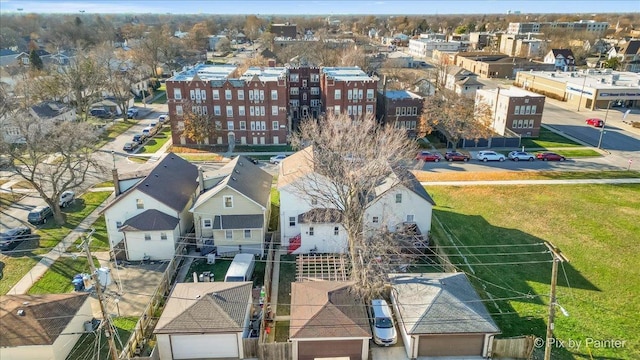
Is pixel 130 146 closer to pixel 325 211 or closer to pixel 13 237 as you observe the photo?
pixel 13 237

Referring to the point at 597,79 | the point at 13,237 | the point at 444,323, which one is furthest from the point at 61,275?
the point at 597,79

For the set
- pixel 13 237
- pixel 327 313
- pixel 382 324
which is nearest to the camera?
pixel 327 313

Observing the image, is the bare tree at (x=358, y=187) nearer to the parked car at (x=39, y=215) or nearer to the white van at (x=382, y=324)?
the white van at (x=382, y=324)

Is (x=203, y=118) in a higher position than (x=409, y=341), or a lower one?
higher

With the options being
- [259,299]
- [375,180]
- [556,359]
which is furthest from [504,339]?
[259,299]

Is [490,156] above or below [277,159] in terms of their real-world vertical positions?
above

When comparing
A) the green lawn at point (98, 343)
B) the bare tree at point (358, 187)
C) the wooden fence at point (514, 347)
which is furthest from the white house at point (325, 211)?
the green lawn at point (98, 343)

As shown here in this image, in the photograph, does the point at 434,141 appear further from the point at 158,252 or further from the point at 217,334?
the point at 217,334
